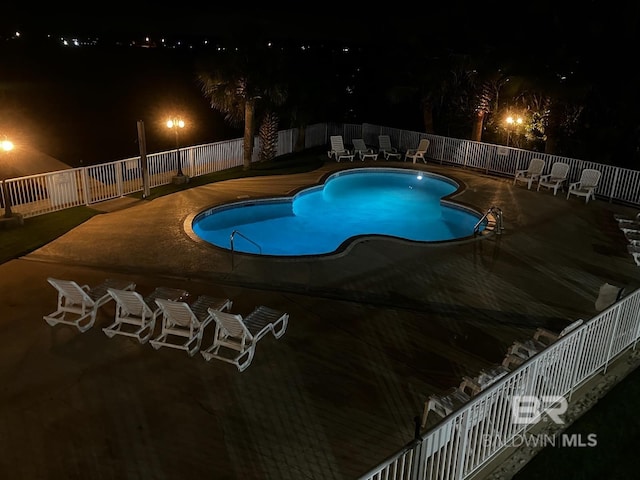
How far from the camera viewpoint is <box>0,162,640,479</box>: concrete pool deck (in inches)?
221

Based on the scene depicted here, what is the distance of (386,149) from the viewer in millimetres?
20953

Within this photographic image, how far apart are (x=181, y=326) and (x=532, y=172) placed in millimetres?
12842

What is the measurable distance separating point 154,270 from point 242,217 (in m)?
4.87

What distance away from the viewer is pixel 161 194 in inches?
600

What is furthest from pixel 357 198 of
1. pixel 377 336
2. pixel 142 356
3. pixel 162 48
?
pixel 162 48

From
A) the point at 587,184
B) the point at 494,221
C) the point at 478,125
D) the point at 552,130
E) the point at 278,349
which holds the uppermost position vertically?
the point at 552,130

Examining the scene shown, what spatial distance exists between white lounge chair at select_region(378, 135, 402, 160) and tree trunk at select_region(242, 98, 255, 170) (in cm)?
521

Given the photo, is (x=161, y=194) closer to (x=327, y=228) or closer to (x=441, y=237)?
(x=327, y=228)

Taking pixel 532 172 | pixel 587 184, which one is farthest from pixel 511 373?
pixel 532 172

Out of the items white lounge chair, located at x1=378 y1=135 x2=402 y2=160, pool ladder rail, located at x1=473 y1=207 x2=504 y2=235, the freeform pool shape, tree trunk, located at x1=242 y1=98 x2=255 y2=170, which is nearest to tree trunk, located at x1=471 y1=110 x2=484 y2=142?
white lounge chair, located at x1=378 y1=135 x2=402 y2=160

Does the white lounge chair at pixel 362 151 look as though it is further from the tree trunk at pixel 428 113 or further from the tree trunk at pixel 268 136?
the tree trunk at pixel 428 113

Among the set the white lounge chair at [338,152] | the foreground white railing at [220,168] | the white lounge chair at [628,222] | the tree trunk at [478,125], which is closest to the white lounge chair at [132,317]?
the foreground white railing at [220,168]

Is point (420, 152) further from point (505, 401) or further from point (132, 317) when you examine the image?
point (505, 401)

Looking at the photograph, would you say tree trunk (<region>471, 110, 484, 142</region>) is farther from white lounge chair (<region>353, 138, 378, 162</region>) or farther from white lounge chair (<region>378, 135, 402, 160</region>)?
white lounge chair (<region>353, 138, 378, 162</region>)
